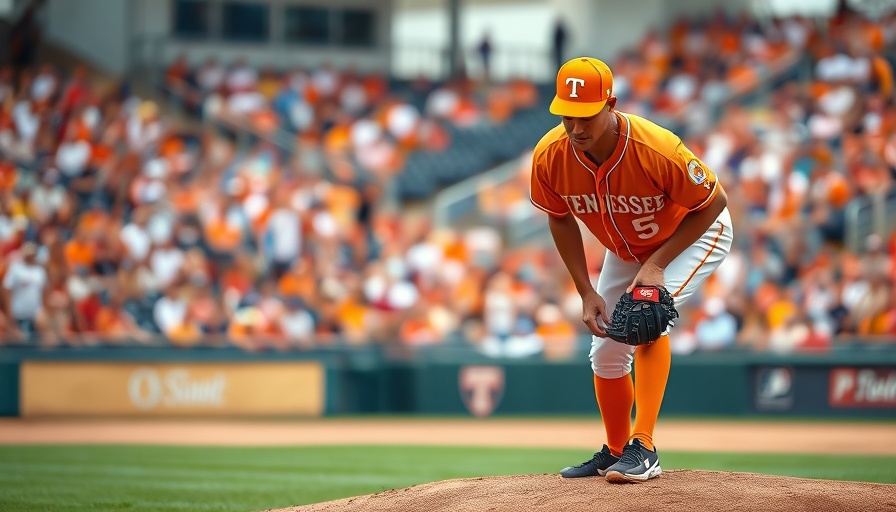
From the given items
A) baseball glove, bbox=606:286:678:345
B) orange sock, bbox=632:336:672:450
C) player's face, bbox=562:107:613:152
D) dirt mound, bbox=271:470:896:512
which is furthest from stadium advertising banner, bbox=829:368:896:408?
player's face, bbox=562:107:613:152

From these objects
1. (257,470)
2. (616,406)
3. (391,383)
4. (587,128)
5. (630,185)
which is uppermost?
(587,128)

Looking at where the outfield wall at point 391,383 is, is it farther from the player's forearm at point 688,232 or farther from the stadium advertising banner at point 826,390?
the player's forearm at point 688,232

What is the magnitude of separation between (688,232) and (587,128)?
75cm

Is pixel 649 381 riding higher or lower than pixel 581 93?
lower

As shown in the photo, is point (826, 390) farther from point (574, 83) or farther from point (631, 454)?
point (574, 83)

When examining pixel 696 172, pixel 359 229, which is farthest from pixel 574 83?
pixel 359 229

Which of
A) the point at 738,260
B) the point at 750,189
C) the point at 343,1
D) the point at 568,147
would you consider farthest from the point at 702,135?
the point at 568,147

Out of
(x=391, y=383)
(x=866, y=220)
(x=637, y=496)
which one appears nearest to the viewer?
(x=637, y=496)

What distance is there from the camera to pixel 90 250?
14.8 m

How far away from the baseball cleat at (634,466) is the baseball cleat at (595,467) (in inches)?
10.5

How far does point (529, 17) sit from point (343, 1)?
17.3ft

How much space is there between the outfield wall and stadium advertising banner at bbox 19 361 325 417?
0.01 m

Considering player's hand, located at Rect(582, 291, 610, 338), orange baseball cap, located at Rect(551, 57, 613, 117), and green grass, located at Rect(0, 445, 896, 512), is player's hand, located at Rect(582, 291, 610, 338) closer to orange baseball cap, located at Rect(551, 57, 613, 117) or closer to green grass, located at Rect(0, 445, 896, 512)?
orange baseball cap, located at Rect(551, 57, 613, 117)

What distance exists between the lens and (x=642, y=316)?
540cm
